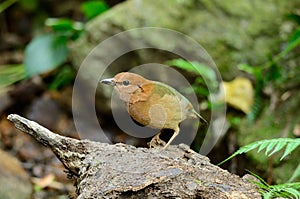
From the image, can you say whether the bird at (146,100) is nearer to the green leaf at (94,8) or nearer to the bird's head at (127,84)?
the bird's head at (127,84)

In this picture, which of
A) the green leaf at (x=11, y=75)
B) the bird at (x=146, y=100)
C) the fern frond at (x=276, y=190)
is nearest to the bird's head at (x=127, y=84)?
the bird at (x=146, y=100)

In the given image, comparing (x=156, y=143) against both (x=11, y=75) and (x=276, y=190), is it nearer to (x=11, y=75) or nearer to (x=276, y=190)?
(x=276, y=190)

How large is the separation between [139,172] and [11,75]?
4.08m

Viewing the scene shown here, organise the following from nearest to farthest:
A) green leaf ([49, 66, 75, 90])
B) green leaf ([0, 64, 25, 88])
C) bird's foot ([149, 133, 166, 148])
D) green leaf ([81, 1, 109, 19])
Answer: bird's foot ([149, 133, 166, 148]) → green leaf ([81, 1, 109, 19]) → green leaf ([0, 64, 25, 88]) → green leaf ([49, 66, 75, 90])

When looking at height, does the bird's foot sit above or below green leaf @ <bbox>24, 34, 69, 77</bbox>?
below

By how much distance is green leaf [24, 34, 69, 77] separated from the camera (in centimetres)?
554

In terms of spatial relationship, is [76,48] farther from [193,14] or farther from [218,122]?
[218,122]

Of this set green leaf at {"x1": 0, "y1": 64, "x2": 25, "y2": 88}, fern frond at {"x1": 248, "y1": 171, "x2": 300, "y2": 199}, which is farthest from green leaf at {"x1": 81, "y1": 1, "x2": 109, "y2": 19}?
fern frond at {"x1": 248, "y1": 171, "x2": 300, "y2": 199}

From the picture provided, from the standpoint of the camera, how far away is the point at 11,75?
5906 millimetres

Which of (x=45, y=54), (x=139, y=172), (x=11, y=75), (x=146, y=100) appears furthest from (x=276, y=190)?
(x=11, y=75)

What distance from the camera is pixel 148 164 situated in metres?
2.25

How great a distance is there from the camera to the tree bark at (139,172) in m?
2.11

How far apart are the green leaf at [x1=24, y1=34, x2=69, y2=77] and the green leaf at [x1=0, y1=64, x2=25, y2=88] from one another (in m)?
0.22

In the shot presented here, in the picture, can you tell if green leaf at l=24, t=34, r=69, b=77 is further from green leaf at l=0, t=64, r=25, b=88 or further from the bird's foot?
the bird's foot
